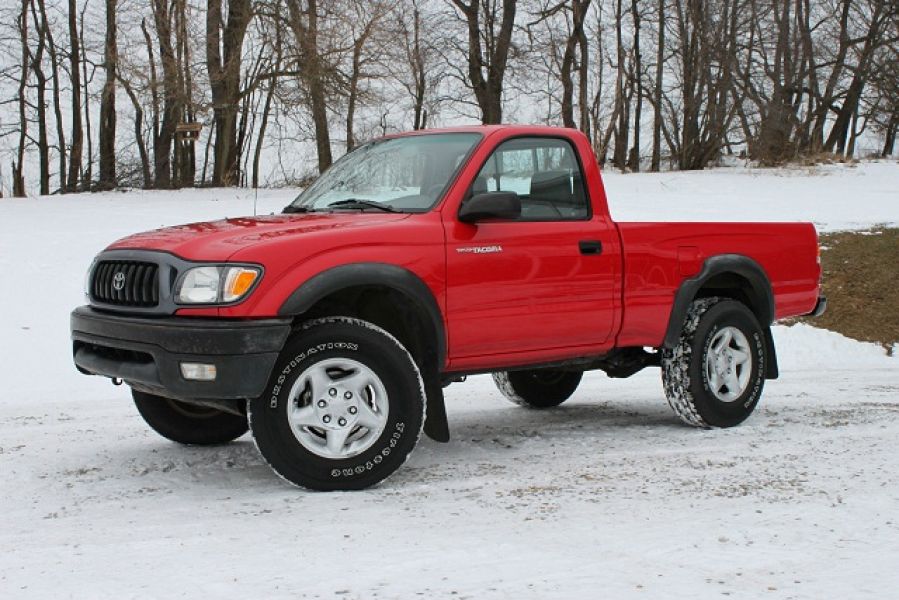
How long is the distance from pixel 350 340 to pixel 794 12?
4105 centimetres

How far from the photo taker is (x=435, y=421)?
5.66 meters

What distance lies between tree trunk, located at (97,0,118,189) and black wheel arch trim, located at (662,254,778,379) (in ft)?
72.5

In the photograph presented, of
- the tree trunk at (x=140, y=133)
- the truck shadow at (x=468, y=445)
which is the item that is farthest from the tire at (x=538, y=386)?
the tree trunk at (x=140, y=133)

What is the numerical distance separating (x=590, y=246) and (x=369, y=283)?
5.13 feet

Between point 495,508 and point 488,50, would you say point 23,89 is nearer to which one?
point 488,50

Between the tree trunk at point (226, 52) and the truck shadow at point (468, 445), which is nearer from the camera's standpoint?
the truck shadow at point (468, 445)

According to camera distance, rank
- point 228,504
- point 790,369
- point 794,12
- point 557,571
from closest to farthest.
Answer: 1. point 557,571
2. point 228,504
3. point 790,369
4. point 794,12

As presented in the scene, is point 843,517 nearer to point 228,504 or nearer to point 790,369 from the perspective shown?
point 228,504

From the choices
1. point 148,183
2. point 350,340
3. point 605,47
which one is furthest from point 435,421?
point 605,47

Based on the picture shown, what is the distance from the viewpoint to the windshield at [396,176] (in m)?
5.92

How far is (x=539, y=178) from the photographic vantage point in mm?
6316

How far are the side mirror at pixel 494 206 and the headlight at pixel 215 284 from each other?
1.23 meters

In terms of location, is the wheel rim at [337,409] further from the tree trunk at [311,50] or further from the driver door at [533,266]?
the tree trunk at [311,50]

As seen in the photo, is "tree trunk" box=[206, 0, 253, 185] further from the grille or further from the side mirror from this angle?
the side mirror
